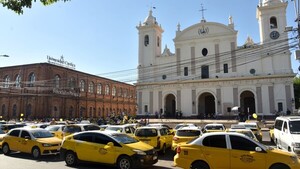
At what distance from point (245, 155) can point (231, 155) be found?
434 mm

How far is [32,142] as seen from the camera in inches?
522

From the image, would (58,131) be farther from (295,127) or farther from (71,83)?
Answer: (71,83)

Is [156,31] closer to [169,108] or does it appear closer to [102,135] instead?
[169,108]

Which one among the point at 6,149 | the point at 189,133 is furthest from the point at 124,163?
the point at 6,149

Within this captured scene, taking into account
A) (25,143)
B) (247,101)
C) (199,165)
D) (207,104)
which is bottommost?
(199,165)

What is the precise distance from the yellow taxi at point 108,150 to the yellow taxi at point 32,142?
7.00 feet

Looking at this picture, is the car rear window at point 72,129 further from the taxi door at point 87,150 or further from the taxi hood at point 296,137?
the taxi hood at point 296,137

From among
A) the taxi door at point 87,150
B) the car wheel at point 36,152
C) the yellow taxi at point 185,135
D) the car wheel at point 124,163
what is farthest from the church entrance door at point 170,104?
the car wheel at point 124,163

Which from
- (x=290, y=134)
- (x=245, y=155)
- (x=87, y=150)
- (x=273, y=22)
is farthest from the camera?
(x=273, y=22)

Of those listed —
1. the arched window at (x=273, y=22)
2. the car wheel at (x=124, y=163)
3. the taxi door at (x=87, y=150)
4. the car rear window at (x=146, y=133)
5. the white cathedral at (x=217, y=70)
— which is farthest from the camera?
the arched window at (x=273, y=22)

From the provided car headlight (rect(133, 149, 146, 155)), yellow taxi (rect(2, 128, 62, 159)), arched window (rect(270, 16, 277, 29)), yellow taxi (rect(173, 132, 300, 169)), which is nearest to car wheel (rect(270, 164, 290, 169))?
yellow taxi (rect(173, 132, 300, 169))

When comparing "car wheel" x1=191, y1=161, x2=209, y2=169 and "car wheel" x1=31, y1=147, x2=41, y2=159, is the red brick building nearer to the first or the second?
"car wheel" x1=31, y1=147, x2=41, y2=159

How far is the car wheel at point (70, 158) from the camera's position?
1101 cm

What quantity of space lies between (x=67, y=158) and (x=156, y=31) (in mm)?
42914
